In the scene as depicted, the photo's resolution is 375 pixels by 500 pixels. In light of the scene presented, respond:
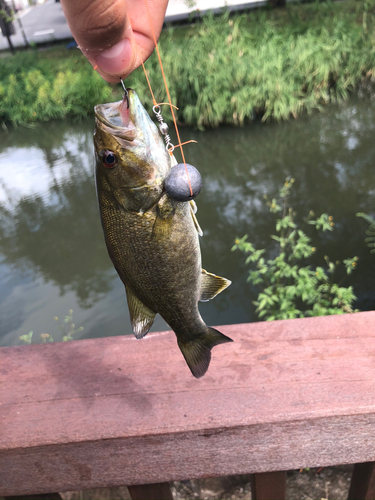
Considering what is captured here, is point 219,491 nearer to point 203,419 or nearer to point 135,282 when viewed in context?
point 203,419

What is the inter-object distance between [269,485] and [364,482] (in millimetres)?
371

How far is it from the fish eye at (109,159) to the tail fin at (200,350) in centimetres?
58

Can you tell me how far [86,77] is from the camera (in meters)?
11.1

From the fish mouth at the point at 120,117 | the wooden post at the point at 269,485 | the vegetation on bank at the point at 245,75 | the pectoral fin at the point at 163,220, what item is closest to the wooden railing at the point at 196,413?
the wooden post at the point at 269,485

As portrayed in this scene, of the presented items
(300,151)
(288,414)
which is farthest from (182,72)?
(288,414)

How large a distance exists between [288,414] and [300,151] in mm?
7278

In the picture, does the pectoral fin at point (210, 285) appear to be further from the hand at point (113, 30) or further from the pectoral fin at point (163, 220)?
the hand at point (113, 30)

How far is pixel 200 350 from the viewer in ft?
3.89

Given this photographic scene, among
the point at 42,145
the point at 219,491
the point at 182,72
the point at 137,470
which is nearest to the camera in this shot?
the point at 137,470

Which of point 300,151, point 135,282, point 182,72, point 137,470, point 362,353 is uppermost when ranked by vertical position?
point 135,282

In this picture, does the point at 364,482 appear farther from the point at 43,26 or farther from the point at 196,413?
the point at 43,26

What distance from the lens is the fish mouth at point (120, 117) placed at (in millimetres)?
1107

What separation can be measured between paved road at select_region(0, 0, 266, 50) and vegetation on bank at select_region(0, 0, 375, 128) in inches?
301

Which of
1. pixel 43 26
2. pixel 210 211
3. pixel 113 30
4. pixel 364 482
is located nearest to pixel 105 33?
pixel 113 30
